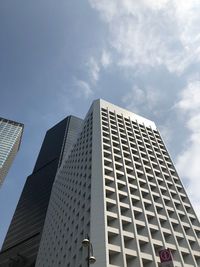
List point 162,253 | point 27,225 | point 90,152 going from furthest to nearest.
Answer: point 27,225, point 90,152, point 162,253

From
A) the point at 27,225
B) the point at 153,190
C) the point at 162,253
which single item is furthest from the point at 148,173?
the point at 27,225

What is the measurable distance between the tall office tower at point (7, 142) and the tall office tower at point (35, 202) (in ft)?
61.7

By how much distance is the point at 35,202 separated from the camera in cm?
12988

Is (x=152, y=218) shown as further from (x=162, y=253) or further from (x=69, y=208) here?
(x=162, y=253)

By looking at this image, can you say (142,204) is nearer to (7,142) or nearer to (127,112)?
(127,112)

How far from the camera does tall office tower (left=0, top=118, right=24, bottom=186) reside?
165000 millimetres

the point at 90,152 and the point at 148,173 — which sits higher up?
the point at 90,152

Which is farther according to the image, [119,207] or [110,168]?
[110,168]

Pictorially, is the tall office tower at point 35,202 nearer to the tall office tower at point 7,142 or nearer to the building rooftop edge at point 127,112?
the tall office tower at point 7,142

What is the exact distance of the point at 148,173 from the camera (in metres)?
53.5

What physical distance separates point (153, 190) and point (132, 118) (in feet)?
92.2

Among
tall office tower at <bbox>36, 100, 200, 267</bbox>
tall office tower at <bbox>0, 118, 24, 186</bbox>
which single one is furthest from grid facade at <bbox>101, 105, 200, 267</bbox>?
tall office tower at <bbox>0, 118, 24, 186</bbox>

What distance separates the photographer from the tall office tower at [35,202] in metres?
106

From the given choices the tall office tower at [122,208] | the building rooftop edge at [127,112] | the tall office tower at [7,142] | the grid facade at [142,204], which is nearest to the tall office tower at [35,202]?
the tall office tower at [7,142]
